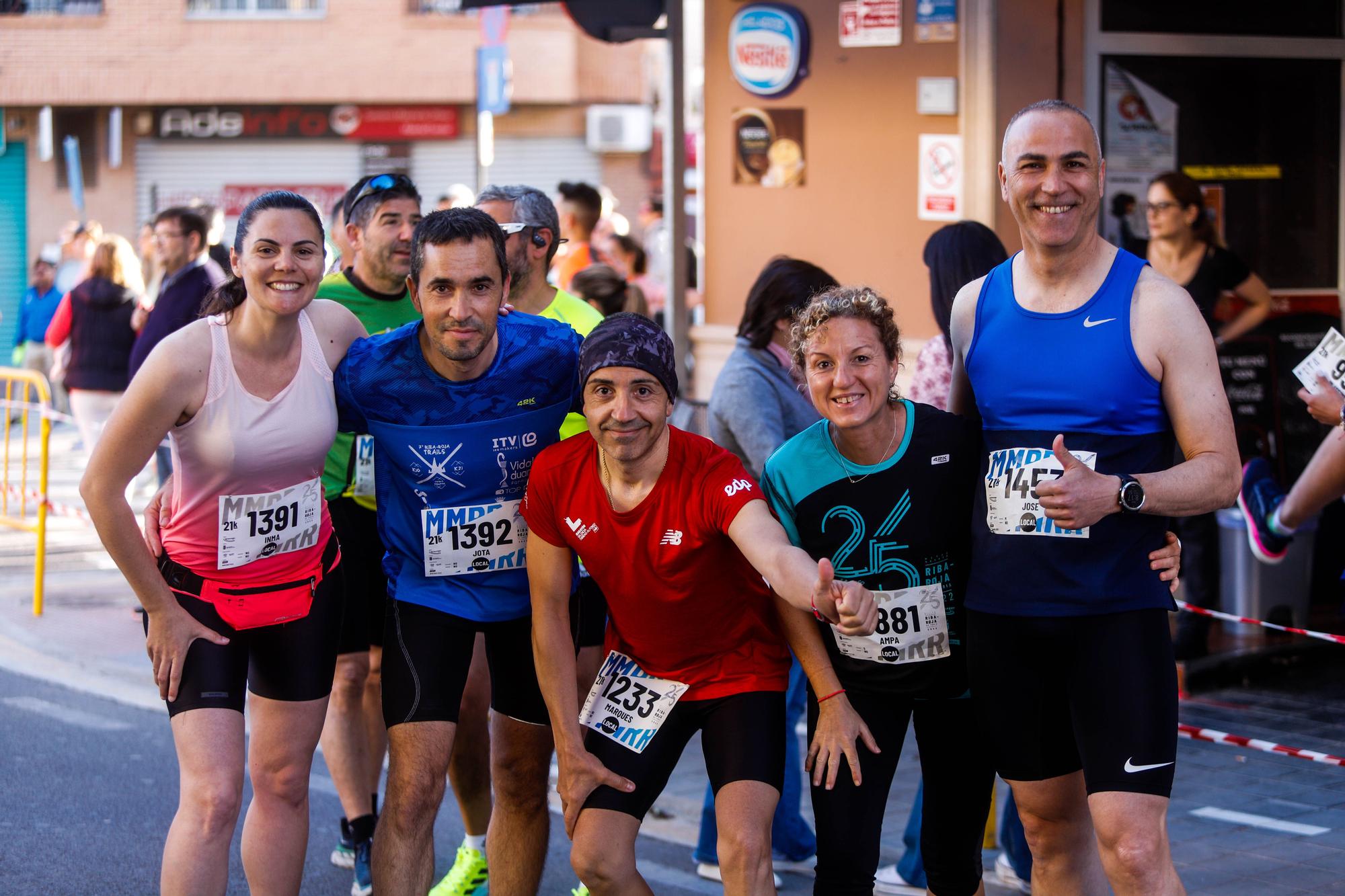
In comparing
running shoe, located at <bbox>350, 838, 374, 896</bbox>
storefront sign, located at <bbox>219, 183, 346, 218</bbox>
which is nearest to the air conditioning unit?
storefront sign, located at <bbox>219, 183, 346, 218</bbox>

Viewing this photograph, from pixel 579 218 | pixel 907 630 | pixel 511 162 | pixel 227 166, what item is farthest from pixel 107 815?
pixel 227 166

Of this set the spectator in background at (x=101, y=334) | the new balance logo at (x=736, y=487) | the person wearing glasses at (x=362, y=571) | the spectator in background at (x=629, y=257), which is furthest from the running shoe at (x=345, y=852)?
the spectator in background at (x=629, y=257)

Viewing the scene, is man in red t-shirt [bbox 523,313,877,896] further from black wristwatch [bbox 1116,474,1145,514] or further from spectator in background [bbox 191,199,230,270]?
spectator in background [bbox 191,199,230,270]

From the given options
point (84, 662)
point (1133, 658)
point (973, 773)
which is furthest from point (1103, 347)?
point (84, 662)

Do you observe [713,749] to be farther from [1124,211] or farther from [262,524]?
[1124,211]

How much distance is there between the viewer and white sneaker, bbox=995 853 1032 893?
16.4 ft

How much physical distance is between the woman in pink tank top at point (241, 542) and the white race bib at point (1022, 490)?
1.73 metres

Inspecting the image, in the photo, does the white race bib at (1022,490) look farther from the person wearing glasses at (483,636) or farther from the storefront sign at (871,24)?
the storefront sign at (871,24)

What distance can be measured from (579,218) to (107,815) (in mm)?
5265

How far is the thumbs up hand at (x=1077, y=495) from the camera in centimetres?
328

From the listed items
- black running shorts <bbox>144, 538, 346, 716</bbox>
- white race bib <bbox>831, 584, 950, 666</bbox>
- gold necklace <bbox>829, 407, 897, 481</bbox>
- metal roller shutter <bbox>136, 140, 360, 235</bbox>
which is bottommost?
black running shorts <bbox>144, 538, 346, 716</bbox>

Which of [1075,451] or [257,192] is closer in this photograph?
[1075,451]

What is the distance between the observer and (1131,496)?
11.0ft

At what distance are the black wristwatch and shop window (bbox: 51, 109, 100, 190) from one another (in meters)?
25.9
